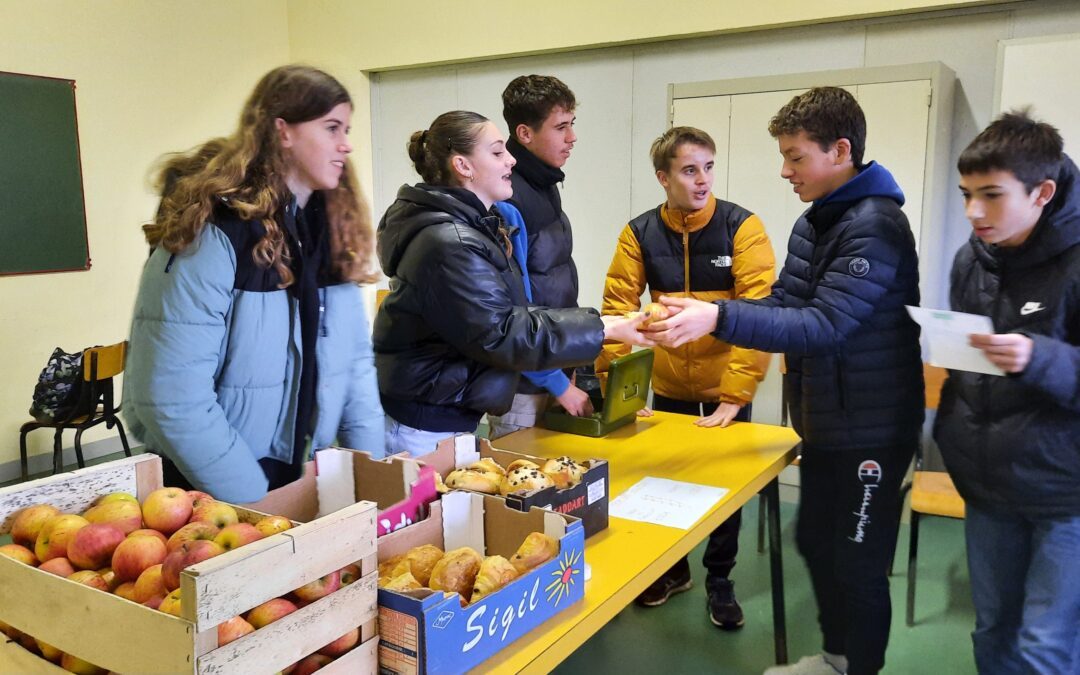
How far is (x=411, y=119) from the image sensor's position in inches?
223

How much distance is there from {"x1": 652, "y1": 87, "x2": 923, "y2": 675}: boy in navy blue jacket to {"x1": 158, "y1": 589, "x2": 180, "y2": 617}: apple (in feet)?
4.59

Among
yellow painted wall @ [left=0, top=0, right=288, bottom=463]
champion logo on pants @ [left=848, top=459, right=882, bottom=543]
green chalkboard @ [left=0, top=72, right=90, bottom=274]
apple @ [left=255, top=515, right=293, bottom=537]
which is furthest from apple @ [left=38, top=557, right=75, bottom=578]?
green chalkboard @ [left=0, top=72, right=90, bottom=274]

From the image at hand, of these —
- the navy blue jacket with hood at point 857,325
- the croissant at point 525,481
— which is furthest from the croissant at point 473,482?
the navy blue jacket with hood at point 857,325

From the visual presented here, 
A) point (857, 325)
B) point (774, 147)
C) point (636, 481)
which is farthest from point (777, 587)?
point (774, 147)

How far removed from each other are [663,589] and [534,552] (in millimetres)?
1911

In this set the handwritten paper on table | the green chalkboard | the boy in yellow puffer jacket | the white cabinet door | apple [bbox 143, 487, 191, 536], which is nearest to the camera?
apple [bbox 143, 487, 191, 536]

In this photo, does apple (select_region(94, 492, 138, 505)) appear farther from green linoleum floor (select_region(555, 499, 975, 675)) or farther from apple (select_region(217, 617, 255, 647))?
green linoleum floor (select_region(555, 499, 975, 675))

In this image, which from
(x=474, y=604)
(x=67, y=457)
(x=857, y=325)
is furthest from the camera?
(x=67, y=457)

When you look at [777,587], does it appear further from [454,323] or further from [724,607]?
[454,323]

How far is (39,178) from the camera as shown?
471 centimetres

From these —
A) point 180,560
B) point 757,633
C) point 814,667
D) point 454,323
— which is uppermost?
point 454,323

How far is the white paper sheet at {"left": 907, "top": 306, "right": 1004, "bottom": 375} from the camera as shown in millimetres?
1653

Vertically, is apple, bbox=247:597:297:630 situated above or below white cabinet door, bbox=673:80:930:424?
below

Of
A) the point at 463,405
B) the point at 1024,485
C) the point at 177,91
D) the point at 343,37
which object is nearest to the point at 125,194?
the point at 177,91
